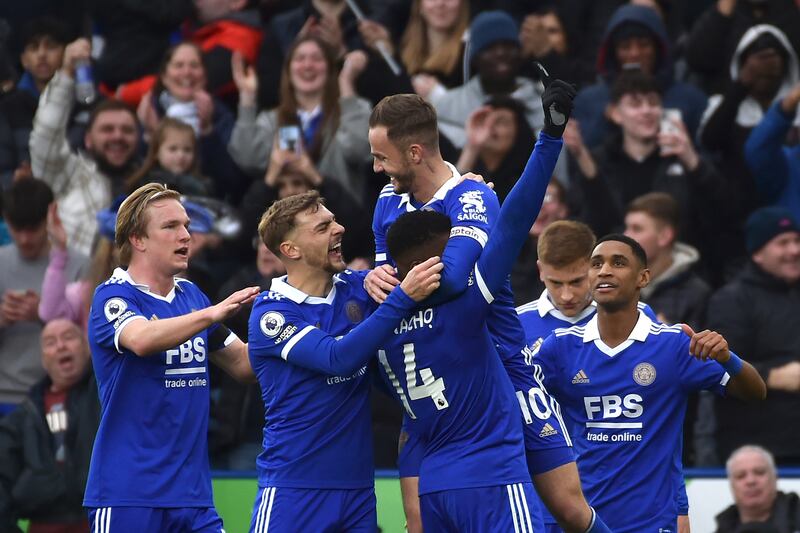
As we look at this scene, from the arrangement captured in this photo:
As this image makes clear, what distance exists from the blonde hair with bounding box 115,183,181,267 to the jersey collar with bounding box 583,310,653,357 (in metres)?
2.22

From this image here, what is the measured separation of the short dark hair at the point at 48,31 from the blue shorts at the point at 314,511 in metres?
6.94

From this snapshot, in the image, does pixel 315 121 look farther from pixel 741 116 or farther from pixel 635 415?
pixel 635 415

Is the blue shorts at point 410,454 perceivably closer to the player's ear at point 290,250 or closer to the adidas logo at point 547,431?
the adidas logo at point 547,431

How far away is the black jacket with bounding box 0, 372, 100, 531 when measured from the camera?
32.9 ft

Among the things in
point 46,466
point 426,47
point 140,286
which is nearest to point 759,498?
point 140,286

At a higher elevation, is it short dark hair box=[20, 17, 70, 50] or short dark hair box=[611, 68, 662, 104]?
short dark hair box=[20, 17, 70, 50]

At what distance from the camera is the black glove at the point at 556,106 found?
22.3 feet

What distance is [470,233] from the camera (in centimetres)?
707

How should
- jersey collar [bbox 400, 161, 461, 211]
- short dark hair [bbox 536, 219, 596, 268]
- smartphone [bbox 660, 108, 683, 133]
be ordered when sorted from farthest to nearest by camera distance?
smartphone [bbox 660, 108, 683, 133], short dark hair [bbox 536, 219, 596, 268], jersey collar [bbox 400, 161, 461, 211]

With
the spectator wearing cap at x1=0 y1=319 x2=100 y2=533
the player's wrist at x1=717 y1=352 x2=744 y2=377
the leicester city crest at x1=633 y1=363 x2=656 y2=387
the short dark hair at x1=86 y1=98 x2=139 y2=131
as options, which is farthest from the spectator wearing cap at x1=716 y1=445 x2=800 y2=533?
the short dark hair at x1=86 y1=98 x2=139 y2=131

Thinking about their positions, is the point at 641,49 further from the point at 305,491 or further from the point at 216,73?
the point at 305,491

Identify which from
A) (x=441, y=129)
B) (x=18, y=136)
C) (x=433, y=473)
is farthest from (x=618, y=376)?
(x=18, y=136)

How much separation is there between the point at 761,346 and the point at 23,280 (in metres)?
5.28

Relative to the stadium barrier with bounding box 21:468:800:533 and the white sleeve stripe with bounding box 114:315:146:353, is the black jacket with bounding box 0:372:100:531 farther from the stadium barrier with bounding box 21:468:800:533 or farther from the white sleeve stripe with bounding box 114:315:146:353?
the white sleeve stripe with bounding box 114:315:146:353
